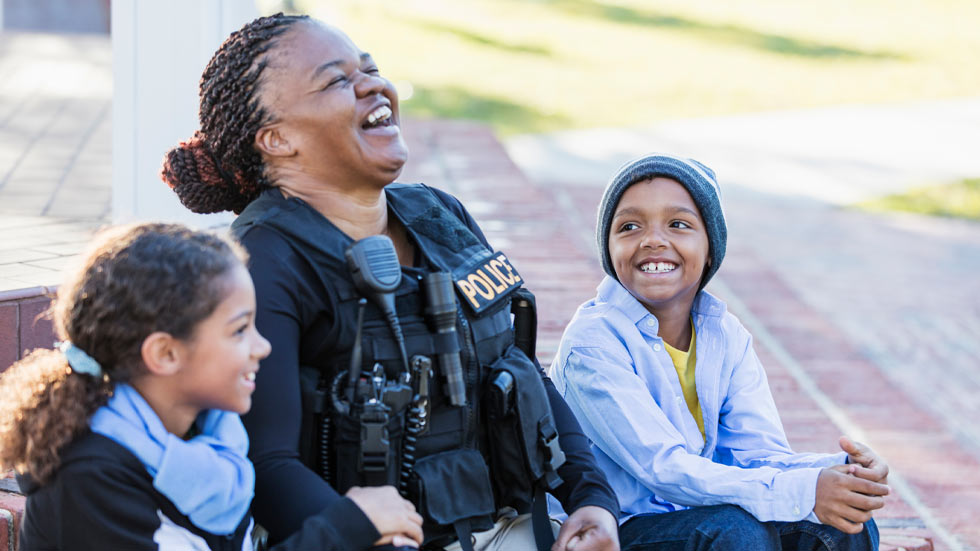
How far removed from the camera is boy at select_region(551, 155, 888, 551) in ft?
7.34

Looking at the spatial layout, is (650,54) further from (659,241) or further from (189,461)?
(189,461)

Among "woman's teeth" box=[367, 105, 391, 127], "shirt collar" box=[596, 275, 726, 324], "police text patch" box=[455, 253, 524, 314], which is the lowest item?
"shirt collar" box=[596, 275, 726, 324]

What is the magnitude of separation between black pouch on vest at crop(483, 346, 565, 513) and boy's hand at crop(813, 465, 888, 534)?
51cm

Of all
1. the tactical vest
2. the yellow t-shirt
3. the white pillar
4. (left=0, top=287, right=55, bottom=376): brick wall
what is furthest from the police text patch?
the white pillar

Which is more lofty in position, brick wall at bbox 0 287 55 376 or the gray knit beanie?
the gray knit beanie

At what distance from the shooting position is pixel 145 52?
129 inches

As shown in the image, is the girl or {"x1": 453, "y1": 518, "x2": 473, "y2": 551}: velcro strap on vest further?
{"x1": 453, "y1": 518, "x2": 473, "y2": 551}: velcro strap on vest

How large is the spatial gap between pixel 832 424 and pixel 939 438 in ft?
1.66

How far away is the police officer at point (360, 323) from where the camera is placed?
1.91m

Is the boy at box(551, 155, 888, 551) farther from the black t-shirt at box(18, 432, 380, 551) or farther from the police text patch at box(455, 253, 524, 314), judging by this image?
the black t-shirt at box(18, 432, 380, 551)

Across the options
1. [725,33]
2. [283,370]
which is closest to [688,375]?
[283,370]

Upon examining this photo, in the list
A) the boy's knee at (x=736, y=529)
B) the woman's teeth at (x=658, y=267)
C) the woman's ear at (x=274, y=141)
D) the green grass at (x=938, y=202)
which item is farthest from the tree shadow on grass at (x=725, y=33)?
the woman's ear at (x=274, y=141)

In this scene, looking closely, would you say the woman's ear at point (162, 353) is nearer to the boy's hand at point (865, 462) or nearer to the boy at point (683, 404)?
the boy at point (683, 404)

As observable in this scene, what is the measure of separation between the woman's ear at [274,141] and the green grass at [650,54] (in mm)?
6887
